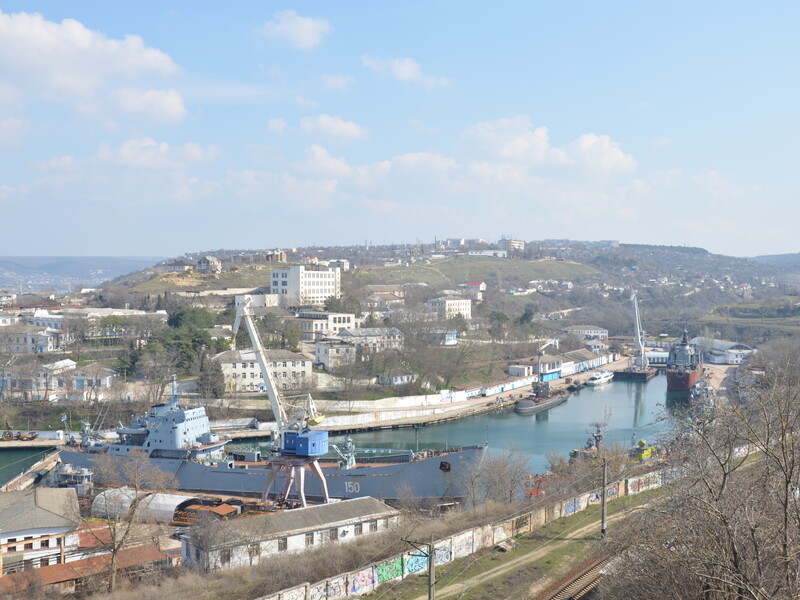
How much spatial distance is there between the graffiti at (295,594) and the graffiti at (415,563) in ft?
4.87

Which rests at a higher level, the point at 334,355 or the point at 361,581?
the point at 334,355

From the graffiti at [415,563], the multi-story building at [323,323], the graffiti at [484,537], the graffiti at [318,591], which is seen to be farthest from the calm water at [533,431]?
the multi-story building at [323,323]

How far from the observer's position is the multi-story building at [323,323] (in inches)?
1346

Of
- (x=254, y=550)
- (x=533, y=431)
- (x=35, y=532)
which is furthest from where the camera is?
(x=533, y=431)

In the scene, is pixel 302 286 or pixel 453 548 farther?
pixel 302 286

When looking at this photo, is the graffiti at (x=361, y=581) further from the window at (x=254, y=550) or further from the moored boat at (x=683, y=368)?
the moored boat at (x=683, y=368)

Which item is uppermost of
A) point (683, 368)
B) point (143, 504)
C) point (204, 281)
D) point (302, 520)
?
point (204, 281)

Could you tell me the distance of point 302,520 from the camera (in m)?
11.1

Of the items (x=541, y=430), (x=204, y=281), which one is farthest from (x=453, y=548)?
(x=204, y=281)

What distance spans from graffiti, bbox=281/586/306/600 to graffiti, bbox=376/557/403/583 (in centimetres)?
102

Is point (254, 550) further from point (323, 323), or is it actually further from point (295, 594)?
point (323, 323)

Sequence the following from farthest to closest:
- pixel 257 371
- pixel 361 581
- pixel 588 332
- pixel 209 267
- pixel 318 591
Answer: pixel 209 267, pixel 588 332, pixel 257 371, pixel 361 581, pixel 318 591

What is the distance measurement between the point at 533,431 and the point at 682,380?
11024 mm

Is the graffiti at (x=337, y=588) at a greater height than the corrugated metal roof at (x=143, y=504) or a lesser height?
greater
